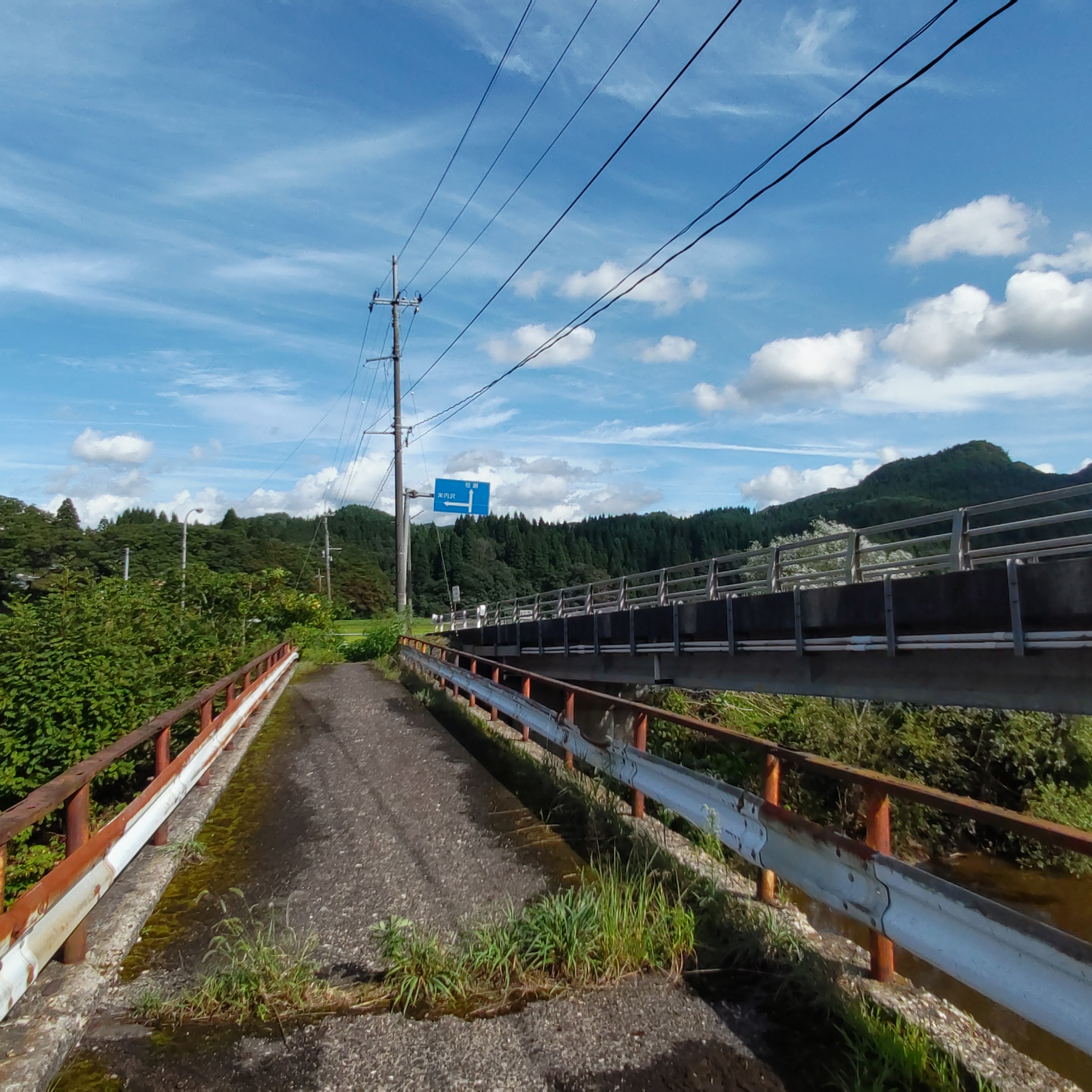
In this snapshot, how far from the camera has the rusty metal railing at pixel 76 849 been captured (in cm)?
344

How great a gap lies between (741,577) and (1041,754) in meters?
51.9

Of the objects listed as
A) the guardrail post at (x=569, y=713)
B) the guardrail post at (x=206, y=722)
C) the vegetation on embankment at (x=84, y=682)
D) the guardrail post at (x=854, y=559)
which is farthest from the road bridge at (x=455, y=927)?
the guardrail post at (x=854, y=559)

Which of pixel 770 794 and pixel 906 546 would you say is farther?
pixel 906 546

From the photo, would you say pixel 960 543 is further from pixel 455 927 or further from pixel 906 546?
pixel 455 927

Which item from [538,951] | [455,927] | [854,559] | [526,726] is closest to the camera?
[538,951]

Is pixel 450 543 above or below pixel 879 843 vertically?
above

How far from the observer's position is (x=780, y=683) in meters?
15.0

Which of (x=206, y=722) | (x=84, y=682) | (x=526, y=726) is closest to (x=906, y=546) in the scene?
(x=526, y=726)

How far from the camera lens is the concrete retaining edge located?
3227 millimetres

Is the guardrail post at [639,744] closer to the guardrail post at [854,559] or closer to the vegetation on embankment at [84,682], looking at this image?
the vegetation on embankment at [84,682]

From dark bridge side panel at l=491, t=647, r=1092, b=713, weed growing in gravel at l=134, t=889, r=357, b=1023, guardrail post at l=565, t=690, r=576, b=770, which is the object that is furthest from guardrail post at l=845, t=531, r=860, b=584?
weed growing in gravel at l=134, t=889, r=357, b=1023

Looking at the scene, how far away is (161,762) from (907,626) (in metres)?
9.70

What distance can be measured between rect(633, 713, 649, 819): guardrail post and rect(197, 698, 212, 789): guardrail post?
13.0 ft

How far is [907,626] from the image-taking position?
11984 mm
